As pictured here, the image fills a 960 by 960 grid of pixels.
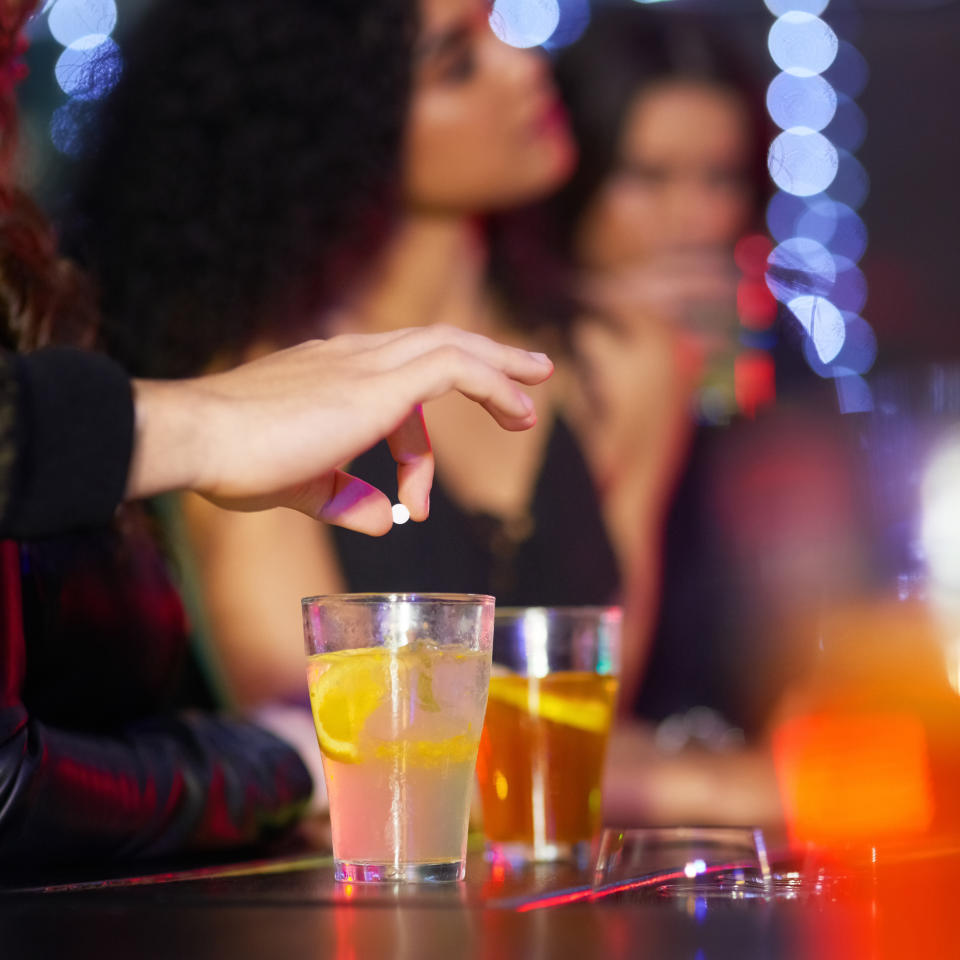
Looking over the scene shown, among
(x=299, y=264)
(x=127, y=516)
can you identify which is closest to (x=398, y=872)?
(x=127, y=516)

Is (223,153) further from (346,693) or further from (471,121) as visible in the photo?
(346,693)

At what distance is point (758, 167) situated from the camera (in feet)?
9.76

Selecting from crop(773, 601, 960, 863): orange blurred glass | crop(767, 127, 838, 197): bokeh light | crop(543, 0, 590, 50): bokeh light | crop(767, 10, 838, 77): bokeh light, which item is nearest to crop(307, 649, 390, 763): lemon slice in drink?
crop(773, 601, 960, 863): orange blurred glass

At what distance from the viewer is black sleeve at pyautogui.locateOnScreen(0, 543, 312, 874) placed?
0.70 metres

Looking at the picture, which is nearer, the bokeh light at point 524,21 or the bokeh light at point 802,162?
the bokeh light at point 524,21

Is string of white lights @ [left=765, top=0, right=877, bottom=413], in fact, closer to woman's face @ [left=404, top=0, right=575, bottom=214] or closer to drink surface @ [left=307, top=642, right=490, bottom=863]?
woman's face @ [left=404, top=0, right=575, bottom=214]

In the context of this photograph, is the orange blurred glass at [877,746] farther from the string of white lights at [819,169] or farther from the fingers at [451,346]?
the string of white lights at [819,169]

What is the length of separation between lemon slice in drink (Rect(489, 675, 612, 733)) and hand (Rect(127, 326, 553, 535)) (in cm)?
15

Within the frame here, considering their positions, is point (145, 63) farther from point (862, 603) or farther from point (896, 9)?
point (896, 9)

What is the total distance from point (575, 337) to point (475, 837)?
5.80ft

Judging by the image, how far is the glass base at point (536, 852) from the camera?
74cm

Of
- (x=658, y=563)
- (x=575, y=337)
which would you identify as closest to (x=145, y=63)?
(x=575, y=337)

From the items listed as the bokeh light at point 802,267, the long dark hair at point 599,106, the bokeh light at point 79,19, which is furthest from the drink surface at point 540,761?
the bokeh light at point 802,267

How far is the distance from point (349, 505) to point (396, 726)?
0.54ft
